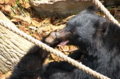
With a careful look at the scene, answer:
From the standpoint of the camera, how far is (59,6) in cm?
439

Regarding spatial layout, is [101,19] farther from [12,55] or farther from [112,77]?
[12,55]

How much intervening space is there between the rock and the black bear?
63.1 inches

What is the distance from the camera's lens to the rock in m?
4.30

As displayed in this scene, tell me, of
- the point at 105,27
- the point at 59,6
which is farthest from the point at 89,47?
the point at 59,6

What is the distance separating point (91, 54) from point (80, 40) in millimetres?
208

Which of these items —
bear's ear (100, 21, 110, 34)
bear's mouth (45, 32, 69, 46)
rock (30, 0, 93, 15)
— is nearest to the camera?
bear's ear (100, 21, 110, 34)

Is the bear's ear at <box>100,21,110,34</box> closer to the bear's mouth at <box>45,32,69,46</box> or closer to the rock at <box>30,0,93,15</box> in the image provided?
the bear's mouth at <box>45,32,69,46</box>

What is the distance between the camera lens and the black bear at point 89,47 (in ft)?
8.45

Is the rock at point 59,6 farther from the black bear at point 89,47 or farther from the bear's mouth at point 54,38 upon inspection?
the bear's mouth at point 54,38

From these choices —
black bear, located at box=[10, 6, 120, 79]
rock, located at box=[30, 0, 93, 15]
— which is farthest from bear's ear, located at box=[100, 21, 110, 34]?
rock, located at box=[30, 0, 93, 15]

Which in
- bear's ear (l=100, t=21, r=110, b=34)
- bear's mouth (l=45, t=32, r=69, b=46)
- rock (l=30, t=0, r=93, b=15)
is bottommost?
rock (l=30, t=0, r=93, b=15)

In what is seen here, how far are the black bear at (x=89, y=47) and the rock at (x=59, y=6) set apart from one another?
1.60 meters

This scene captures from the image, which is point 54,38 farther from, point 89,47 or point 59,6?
point 59,6

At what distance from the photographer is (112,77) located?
8.46 ft
